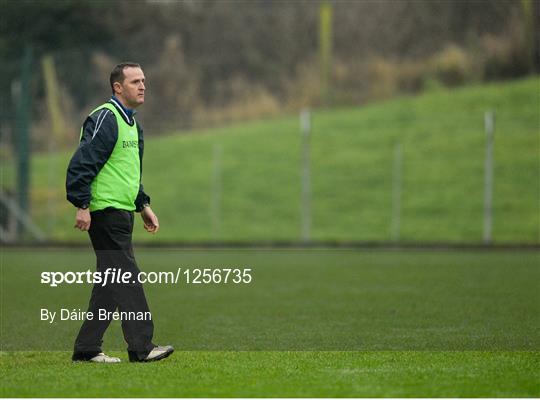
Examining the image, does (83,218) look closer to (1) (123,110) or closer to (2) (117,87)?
(1) (123,110)

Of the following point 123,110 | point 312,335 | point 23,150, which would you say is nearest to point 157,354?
point 123,110

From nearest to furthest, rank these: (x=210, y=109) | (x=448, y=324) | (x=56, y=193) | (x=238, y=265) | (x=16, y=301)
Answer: (x=448, y=324) → (x=16, y=301) → (x=238, y=265) → (x=56, y=193) → (x=210, y=109)

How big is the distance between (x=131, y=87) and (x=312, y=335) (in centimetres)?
252

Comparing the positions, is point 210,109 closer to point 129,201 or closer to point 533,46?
point 533,46

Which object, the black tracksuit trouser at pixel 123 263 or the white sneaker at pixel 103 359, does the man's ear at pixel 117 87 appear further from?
the white sneaker at pixel 103 359

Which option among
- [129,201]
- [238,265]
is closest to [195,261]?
[238,265]

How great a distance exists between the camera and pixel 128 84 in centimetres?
656

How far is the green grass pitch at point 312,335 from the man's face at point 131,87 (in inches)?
59.7

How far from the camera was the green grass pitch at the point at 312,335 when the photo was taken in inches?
225

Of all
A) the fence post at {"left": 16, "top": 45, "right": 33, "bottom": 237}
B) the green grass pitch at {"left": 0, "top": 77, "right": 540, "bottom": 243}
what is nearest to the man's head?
the fence post at {"left": 16, "top": 45, "right": 33, "bottom": 237}

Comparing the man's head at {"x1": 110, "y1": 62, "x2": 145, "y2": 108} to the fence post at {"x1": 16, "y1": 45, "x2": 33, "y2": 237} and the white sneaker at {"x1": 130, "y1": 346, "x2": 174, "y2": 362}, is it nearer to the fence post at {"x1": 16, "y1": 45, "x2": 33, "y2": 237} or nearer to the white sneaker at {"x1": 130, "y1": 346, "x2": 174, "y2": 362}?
the white sneaker at {"x1": 130, "y1": 346, "x2": 174, "y2": 362}

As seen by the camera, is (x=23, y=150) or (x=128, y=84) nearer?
(x=128, y=84)

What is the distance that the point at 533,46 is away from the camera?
33.8 m

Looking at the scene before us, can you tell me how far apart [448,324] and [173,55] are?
29.9 meters
